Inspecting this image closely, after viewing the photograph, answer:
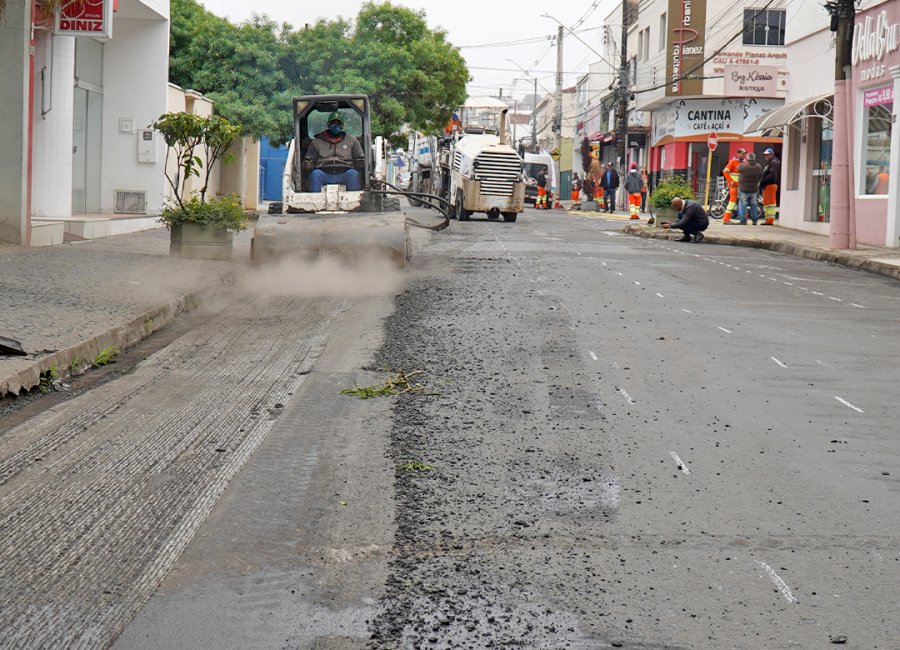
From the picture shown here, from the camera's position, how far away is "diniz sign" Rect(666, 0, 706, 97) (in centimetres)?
4822

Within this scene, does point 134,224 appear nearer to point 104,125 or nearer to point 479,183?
point 104,125

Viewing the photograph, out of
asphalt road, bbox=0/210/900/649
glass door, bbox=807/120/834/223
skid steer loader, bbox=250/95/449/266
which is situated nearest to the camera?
asphalt road, bbox=0/210/900/649

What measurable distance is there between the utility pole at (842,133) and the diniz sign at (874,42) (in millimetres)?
A: 2399

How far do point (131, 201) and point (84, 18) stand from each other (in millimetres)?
8421

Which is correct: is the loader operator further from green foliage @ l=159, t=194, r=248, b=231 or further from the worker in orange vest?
the worker in orange vest

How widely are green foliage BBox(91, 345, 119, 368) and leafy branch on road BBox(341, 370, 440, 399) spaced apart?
2.32 metres

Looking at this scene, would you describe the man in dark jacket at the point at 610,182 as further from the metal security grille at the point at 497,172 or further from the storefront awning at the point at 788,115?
the storefront awning at the point at 788,115

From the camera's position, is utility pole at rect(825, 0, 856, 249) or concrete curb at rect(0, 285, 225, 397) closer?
concrete curb at rect(0, 285, 225, 397)

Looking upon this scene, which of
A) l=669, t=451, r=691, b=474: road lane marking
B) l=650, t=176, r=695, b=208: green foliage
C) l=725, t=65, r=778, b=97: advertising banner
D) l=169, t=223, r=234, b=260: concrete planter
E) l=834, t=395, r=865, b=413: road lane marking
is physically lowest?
l=669, t=451, r=691, b=474: road lane marking

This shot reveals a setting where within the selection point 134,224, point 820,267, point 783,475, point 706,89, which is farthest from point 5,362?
point 706,89

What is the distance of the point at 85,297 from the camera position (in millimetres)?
11922

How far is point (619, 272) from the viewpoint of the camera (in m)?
17.0

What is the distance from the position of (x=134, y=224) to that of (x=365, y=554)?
20.6 metres

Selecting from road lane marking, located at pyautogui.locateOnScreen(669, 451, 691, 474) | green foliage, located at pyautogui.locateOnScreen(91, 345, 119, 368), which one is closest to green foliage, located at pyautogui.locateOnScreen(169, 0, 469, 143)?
green foliage, located at pyautogui.locateOnScreen(91, 345, 119, 368)
